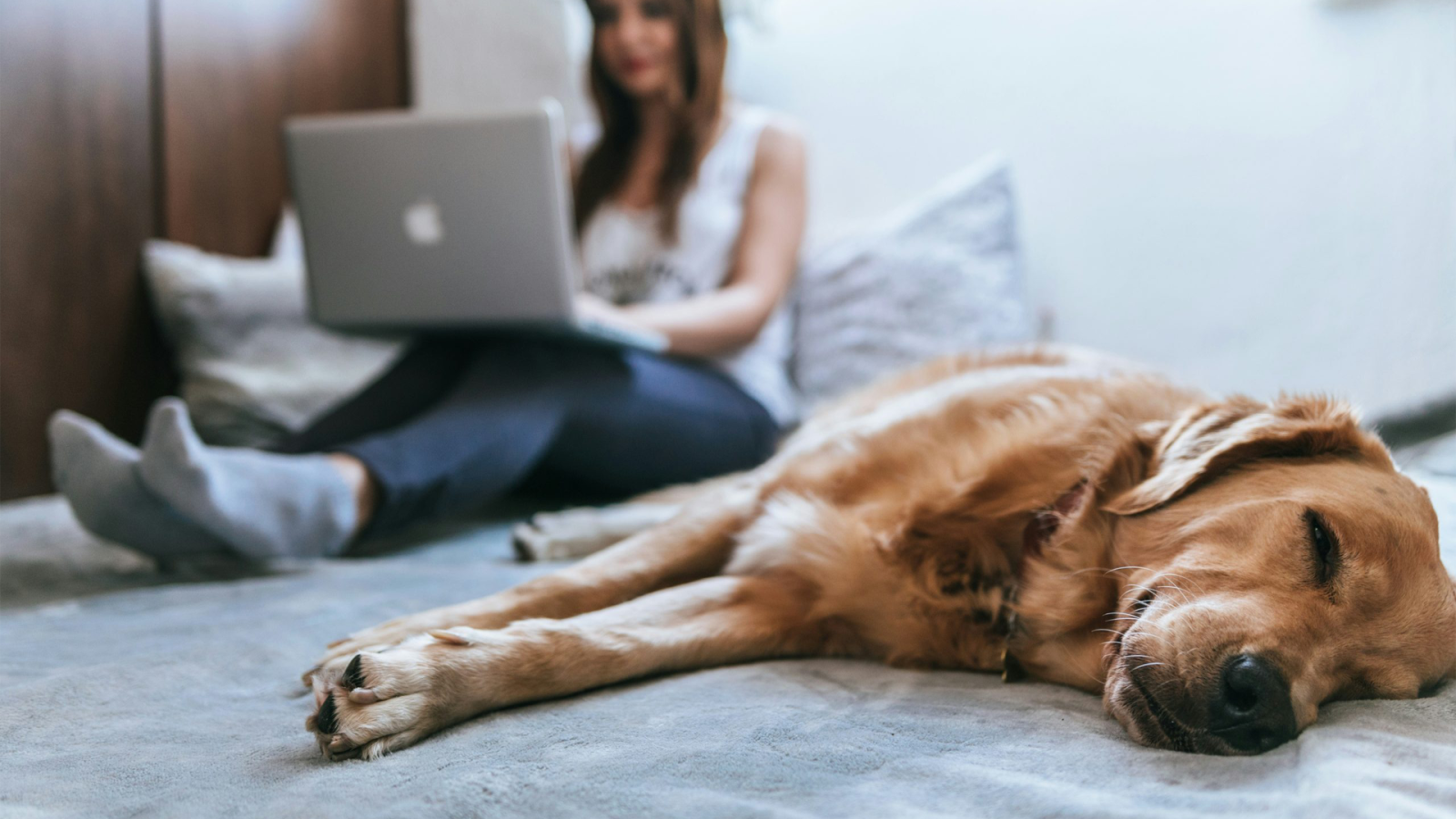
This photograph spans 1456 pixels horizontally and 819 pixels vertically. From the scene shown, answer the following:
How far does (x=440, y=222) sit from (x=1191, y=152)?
1968 mm

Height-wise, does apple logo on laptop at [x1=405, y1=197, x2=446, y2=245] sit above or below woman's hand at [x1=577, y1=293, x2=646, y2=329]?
above

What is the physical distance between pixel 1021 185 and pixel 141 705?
2581 millimetres

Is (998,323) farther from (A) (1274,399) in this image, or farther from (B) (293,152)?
(B) (293,152)

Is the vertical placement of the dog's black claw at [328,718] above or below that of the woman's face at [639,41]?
below

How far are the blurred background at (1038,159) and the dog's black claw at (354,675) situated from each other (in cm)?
182

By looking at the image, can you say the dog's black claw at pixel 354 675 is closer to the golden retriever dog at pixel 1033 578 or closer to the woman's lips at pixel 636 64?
the golden retriever dog at pixel 1033 578

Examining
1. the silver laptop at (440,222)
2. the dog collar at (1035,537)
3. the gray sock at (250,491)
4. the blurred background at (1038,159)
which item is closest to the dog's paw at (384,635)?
the gray sock at (250,491)

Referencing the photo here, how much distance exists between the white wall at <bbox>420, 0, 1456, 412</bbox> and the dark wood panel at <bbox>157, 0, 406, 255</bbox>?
1.57 meters

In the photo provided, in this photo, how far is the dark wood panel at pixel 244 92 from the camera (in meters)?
2.97

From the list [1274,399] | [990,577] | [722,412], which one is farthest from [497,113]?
[1274,399]

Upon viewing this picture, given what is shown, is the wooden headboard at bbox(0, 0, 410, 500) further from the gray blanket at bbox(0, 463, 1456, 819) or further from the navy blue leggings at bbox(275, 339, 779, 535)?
the gray blanket at bbox(0, 463, 1456, 819)

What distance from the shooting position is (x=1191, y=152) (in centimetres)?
260

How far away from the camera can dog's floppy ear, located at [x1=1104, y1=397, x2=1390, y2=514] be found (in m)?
1.13

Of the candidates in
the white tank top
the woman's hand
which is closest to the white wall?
the white tank top
